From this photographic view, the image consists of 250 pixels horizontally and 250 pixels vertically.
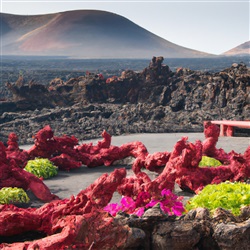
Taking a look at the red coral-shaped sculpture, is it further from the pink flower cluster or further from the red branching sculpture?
the pink flower cluster

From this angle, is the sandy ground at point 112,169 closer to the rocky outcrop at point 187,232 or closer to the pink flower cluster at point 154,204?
the pink flower cluster at point 154,204

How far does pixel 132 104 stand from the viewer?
2264 centimetres

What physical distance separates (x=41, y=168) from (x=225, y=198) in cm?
552

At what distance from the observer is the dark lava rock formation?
1772 cm

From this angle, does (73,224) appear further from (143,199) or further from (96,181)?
(143,199)

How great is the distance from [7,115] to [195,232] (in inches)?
702

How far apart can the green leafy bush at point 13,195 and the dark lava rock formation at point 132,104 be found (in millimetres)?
7471

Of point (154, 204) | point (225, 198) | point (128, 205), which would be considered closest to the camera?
point (128, 205)

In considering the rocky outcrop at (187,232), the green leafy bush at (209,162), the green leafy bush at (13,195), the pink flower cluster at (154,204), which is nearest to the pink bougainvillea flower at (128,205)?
the pink flower cluster at (154,204)

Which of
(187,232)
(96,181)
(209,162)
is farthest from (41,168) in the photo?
(187,232)

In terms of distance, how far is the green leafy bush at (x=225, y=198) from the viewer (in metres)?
5.35

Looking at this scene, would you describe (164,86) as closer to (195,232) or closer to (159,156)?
(159,156)

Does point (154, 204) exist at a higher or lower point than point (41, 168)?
higher

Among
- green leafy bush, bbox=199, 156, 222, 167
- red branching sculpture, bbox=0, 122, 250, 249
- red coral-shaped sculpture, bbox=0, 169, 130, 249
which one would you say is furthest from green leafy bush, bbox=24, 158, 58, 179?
→ red coral-shaped sculpture, bbox=0, 169, 130, 249
